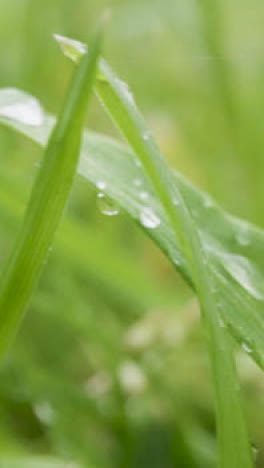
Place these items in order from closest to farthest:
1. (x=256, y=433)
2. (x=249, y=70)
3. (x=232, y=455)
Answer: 1. (x=232, y=455)
2. (x=256, y=433)
3. (x=249, y=70)

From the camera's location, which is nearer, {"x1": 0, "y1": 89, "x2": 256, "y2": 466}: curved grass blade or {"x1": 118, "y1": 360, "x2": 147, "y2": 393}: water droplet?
{"x1": 0, "y1": 89, "x2": 256, "y2": 466}: curved grass blade

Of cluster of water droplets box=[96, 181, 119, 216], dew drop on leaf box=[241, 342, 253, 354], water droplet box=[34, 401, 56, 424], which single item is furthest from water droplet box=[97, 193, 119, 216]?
water droplet box=[34, 401, 56, 424]

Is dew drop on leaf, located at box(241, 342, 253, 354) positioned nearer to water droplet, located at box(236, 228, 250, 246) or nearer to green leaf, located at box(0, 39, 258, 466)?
green leaf, located at box(0, 39, 258, 466)

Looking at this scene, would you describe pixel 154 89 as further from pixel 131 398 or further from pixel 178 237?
pixel 178 237

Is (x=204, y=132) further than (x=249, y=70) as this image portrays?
No

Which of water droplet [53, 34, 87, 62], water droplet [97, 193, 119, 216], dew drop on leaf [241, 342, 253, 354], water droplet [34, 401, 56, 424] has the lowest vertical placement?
water droplet [34, 401, 56, 424]

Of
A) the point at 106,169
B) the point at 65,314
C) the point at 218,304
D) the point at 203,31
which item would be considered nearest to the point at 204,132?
the point at 203,31

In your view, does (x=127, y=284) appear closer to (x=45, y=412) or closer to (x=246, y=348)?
(x=45, y=412)

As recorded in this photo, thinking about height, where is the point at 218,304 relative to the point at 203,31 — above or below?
above
